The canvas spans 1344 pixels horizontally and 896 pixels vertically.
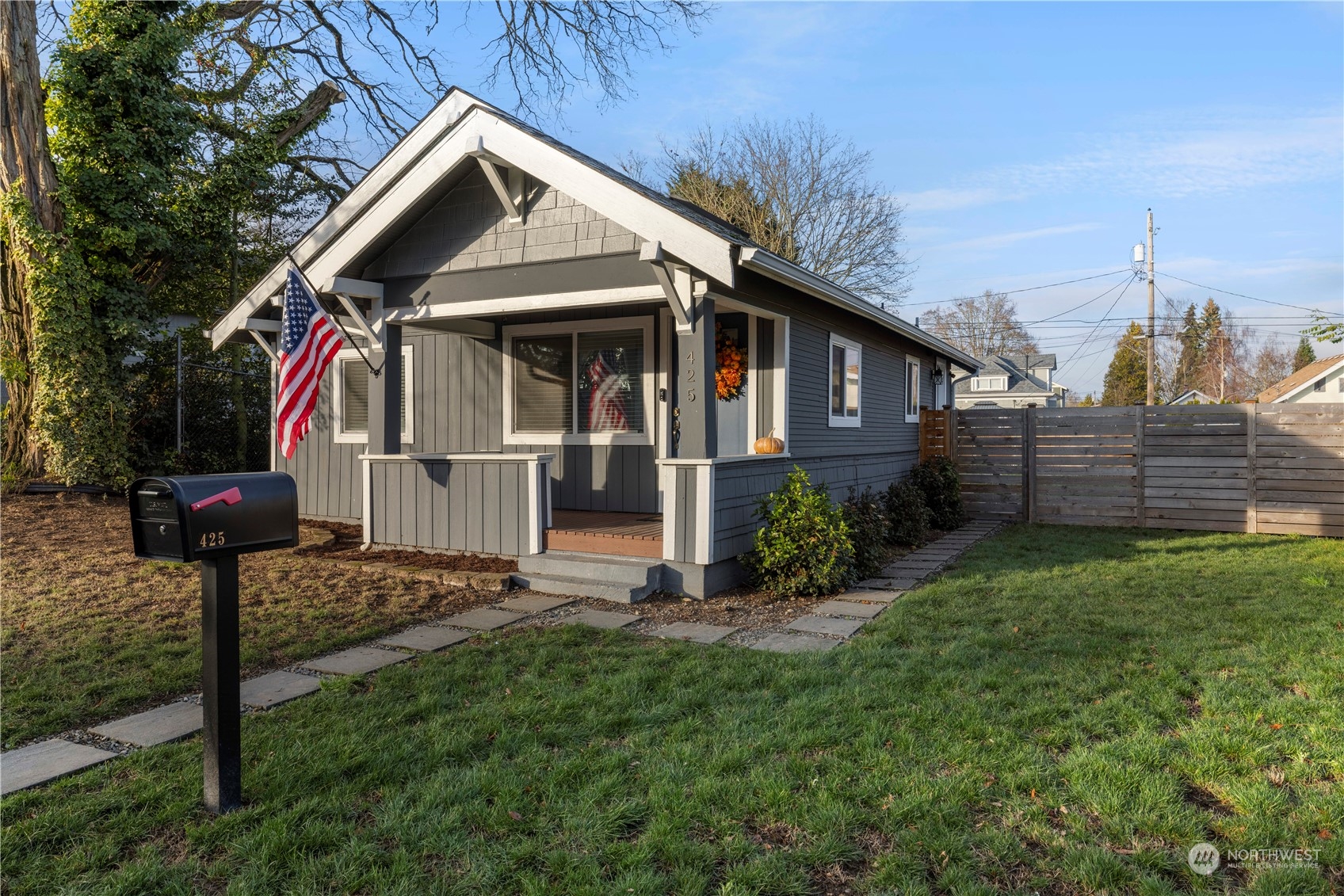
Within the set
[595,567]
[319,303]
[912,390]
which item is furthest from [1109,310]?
[319,303]

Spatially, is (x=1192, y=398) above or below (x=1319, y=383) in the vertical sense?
above

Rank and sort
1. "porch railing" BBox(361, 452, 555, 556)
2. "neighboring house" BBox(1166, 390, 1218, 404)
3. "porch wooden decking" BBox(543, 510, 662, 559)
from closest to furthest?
"porch wooden decking" BBox(543, 510, 662, 559), "porch railing" BBox(361, 452, 555, 556), "neighboring house" BBox(1166, 390, 1218, 404)

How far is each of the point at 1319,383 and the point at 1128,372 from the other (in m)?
16.6

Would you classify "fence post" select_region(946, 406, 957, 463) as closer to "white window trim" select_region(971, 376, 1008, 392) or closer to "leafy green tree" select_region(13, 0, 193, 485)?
"leafy green tree" select_region(13, 0, 193, 485)

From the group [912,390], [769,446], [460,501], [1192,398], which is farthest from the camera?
[1192,398]

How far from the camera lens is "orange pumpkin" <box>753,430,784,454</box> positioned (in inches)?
297

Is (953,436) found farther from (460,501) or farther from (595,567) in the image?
(460,501)

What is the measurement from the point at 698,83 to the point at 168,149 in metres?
7.70

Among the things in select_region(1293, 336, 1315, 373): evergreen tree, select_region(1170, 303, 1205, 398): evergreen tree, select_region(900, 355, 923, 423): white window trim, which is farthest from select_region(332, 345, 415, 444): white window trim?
select_region(1293, 336, 1315, 373): evergreen tree

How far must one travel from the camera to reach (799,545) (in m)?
6.40

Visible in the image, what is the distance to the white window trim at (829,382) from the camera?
8.97 m

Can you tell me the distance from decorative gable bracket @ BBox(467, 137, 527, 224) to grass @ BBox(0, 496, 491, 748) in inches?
134

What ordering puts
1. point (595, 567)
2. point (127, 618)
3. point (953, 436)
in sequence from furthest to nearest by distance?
point (953, 436), point (595, 567), point (127, 618)

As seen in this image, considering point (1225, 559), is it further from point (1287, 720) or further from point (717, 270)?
point (717, 270)
